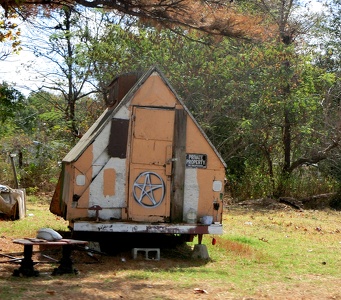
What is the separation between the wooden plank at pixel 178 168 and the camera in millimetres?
10445

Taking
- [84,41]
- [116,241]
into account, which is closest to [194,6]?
[116,241]

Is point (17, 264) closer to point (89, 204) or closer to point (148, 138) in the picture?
point (89, 204)

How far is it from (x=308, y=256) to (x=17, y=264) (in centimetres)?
526

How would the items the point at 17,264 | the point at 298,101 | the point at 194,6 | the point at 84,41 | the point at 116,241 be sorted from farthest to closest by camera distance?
1. the point at 84,41
2. the point at 298,101
3. the point at 116,241
4. the point at 194,6
5. the point at 17,264

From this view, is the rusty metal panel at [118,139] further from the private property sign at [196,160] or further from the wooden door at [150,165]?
the private property sign at [196,160]

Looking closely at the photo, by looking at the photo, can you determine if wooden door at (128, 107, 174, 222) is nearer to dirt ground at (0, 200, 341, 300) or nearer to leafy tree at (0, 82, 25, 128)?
dirt ground at (0, 200, 341, 300)

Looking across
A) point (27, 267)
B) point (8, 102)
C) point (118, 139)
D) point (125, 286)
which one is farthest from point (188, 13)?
point (8, 102)

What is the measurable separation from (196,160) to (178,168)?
340 mm

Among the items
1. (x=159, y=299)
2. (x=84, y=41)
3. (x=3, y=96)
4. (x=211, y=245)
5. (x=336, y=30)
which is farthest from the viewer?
(x=336, y=30)

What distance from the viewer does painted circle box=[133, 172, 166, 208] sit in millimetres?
10297

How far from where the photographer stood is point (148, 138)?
10.4m

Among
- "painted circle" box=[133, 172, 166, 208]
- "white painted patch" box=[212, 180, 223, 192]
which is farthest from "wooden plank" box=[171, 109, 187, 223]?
"white painted patch" box=[212, 180, 223, 192]

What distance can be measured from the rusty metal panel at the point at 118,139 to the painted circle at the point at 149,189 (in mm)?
478

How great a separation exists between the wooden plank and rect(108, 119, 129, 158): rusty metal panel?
821 millimetres
